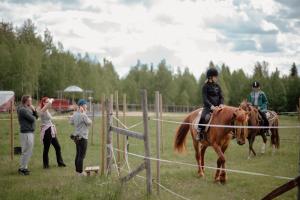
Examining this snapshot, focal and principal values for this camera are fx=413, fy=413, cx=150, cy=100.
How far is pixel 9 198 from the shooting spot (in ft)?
27.7

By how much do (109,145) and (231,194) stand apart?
3.57 meters

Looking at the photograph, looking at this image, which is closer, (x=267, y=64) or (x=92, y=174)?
(x=92, y=174)

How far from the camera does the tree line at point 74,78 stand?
165ft

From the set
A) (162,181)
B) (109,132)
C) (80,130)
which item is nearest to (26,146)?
(80,130)

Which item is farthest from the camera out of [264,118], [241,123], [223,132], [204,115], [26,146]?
[264,118]

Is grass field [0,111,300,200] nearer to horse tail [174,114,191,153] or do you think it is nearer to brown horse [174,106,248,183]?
brown horse [174,106,248,183]

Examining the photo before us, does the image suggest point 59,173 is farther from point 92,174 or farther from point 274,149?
point 274,149

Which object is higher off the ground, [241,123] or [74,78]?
[74,78]

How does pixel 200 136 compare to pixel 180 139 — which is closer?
pixel 200 136

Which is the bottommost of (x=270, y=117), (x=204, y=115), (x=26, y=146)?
(x=26, y=146)

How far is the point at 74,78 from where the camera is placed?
196ft

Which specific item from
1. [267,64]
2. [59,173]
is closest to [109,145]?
[59,173]

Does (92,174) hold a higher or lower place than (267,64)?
lower

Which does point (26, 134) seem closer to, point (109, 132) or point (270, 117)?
point (109, 132)
